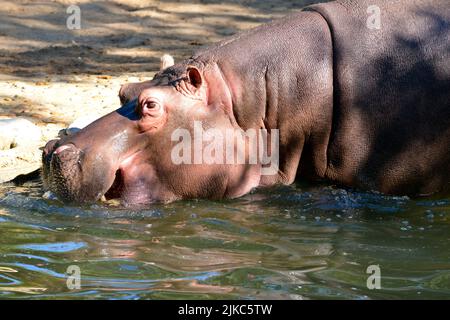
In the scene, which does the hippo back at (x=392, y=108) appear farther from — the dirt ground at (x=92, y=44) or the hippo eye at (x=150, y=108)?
the dirt ground at (x=92, y=44)

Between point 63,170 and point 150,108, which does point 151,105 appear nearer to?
point 150,108

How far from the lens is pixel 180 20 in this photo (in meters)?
12.2

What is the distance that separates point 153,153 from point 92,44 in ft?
16.9

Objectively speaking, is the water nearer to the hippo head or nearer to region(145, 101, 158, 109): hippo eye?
the hippo head

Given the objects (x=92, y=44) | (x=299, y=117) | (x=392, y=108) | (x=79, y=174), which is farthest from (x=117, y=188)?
(x=92, y=44)

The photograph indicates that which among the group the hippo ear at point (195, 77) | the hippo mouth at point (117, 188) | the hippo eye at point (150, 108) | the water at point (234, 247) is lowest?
the water at point (234, 247)

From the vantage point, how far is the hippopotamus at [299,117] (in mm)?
6418

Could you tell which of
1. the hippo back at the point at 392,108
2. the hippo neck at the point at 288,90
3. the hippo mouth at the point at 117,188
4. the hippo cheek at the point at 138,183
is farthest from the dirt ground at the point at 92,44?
the hippo back at the point at 392,108

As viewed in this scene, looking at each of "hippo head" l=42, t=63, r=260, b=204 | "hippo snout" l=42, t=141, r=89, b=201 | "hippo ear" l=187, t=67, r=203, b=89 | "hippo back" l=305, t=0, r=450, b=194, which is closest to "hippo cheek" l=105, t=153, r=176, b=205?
"hippo head" l=42, t=63, r=260, b=204

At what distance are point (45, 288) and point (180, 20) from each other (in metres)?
7.59

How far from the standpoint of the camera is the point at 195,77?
21.1ft

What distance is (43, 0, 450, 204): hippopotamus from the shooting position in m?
6.42

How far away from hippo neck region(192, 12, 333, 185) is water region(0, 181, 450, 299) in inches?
11.6

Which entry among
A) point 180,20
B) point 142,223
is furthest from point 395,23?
point 180,20
